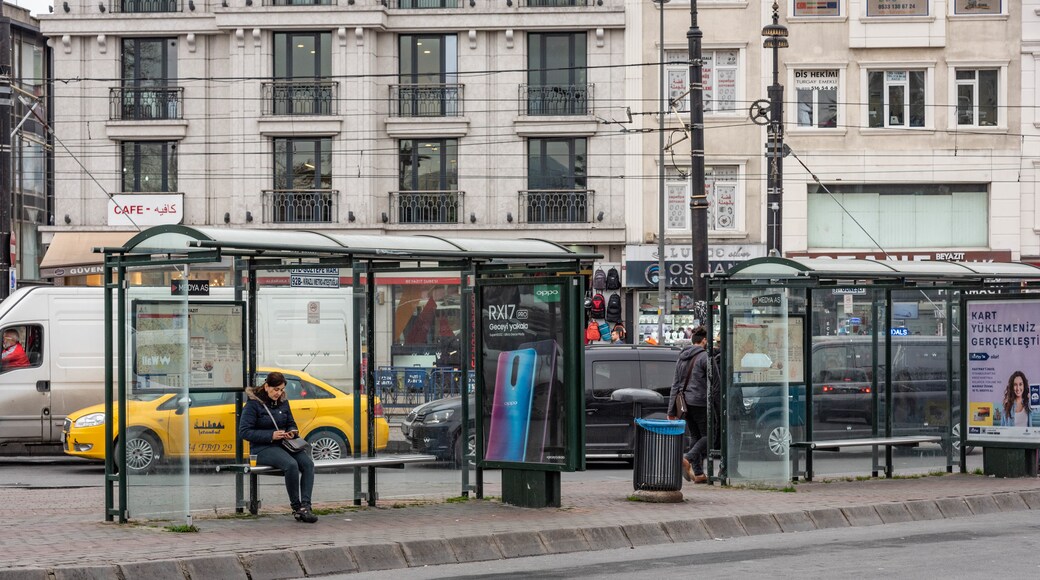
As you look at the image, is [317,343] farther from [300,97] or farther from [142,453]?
[300,97]

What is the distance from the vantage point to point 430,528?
1315cm

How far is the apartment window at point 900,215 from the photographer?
3922cm

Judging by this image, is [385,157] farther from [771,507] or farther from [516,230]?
[771,507]

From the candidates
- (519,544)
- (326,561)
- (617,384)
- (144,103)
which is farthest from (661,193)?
(326,561)

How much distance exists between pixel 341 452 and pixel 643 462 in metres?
3.18

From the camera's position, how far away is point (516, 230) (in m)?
39.2

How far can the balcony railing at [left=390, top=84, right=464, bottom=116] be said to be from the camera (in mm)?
39438

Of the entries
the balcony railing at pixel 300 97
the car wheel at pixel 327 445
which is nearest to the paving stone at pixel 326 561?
the car wheel at pixel 327 445

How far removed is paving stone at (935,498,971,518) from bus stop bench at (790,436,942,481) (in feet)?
6.22

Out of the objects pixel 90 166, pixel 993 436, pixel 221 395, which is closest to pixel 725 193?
pixel 90 166

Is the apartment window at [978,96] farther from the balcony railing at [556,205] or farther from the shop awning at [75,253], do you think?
the shop awning at [75,253]

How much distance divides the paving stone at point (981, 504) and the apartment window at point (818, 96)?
24007 millimetres

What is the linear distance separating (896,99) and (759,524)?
26960mm

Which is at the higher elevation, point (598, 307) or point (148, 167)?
point (148, 167)
